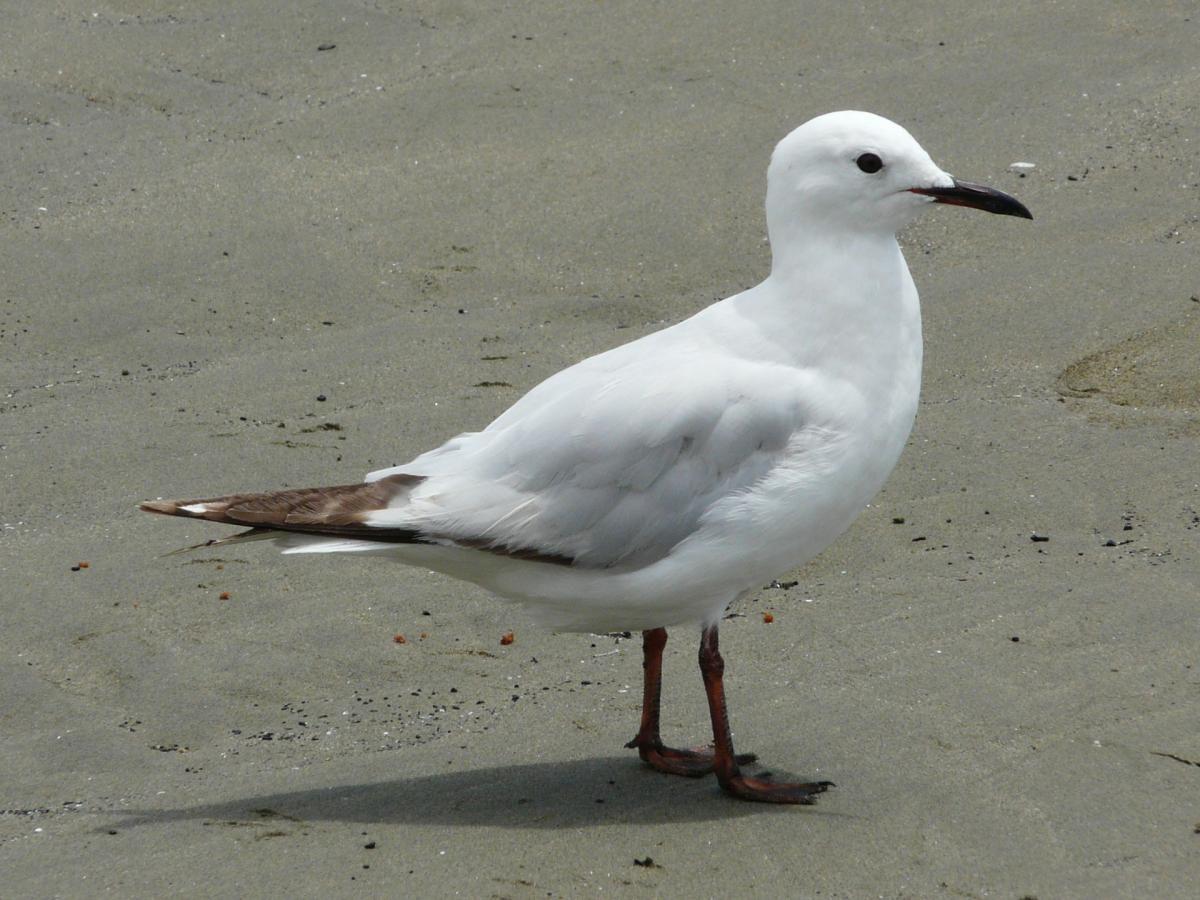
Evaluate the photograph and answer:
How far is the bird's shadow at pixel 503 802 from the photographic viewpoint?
4.45m

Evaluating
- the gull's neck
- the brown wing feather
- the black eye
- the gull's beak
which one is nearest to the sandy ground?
the brown wing feather

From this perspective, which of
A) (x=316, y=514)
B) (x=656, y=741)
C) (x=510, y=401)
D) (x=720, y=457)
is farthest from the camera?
(x=510, y=401)

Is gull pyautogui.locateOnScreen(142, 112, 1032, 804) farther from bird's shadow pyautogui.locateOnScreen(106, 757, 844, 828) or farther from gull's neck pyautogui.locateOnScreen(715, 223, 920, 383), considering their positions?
bird's shadow pyautogui.locateOnScreen(106, 757, 844, 828)

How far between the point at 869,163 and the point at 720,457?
2.78 ft

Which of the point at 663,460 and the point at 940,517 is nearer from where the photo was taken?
the point at 663,460

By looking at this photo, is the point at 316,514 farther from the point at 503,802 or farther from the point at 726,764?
the point at 726,764

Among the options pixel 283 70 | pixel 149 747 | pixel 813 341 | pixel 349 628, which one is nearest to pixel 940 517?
pixel 813 341

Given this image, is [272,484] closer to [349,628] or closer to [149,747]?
[349,628]

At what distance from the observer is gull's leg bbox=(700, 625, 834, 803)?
4492 millimetres

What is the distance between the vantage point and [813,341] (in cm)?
450

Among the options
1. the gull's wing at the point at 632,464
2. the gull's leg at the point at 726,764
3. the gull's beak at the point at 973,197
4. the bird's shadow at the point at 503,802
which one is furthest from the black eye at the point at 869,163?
the bird's shadow at the point at 503,802

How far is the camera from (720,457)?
4426 millimetres

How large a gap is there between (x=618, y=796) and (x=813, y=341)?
4.25ft

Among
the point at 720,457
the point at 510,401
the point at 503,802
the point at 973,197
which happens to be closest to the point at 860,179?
the point at 973,197
